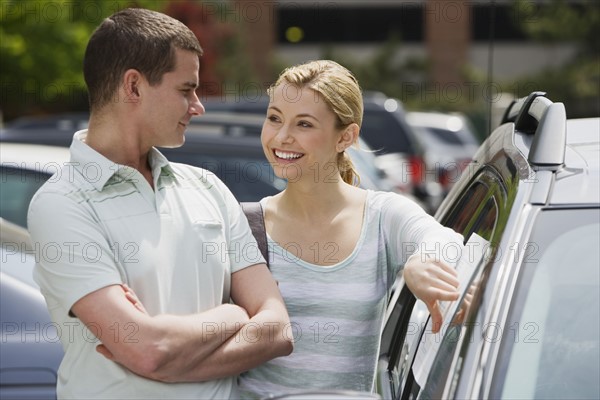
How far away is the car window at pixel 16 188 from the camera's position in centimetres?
555

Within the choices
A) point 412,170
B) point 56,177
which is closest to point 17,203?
point 56,177

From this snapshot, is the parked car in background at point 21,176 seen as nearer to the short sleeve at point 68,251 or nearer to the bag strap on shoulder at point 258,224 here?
the bag strap on shoulder at point 258,224

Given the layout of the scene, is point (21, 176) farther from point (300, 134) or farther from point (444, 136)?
point (444, 136)

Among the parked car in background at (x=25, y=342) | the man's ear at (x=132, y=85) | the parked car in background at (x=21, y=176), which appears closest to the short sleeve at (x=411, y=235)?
the man's ear at (x=132, y=85)

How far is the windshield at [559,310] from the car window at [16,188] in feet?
11.8

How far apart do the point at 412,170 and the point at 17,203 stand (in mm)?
7229

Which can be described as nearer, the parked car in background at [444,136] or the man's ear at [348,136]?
the man's ear at [348,136]

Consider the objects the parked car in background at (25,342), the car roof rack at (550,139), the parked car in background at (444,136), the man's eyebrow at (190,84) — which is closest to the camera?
the car roof rack at (550,139)

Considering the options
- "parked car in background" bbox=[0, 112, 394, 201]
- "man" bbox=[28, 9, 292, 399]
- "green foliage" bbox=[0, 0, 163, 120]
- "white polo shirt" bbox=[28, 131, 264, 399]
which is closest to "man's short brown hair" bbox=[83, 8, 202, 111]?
"man" bbox=[28, 9, 292, 399]

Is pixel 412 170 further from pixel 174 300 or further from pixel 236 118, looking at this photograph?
pixel 174 300

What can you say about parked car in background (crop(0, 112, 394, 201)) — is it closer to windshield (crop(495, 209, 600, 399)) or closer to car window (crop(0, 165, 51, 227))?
car window (crop(0, 165, 51, 227))

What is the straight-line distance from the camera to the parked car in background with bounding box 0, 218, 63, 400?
412 centimetres

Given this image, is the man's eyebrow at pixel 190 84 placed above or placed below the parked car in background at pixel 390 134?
above

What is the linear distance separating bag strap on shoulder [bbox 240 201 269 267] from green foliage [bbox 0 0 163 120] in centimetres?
1709
